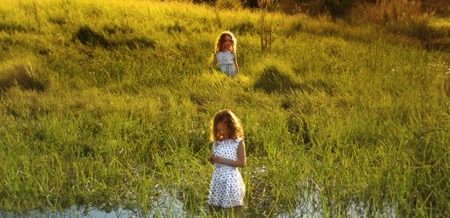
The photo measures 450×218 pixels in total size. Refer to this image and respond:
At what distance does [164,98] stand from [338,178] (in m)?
3.58

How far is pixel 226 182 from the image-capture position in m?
5.10

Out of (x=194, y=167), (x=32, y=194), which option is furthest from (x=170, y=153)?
(x=32, y=194)

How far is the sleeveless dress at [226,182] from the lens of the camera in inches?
202

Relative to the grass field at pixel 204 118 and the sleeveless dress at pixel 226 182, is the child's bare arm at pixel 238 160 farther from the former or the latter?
A: the grass field at pixel 204 118

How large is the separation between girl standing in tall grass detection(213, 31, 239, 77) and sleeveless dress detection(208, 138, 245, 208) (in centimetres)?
511

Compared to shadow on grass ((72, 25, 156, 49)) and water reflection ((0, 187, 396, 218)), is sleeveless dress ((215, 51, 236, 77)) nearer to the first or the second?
shadow on grass ((72, 25, 156, 49))

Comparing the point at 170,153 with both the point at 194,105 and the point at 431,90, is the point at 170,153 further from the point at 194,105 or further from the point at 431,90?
the point at 431,90

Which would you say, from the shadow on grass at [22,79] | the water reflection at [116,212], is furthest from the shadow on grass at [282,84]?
the water reflection at [116,212]

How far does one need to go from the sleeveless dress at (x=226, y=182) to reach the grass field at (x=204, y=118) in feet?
0.44

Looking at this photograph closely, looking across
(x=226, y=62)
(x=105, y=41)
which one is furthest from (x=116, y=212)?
(x=105, y=41)

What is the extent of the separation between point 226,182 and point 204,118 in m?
2.53

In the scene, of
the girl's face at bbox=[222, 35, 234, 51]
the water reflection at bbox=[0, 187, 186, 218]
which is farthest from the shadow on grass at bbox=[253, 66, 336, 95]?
the water reflection at bbox=[0, 187, 186, 218]

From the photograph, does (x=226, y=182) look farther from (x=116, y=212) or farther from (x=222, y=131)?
(x=116, y=212)

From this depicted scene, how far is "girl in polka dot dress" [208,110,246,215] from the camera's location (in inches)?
202
